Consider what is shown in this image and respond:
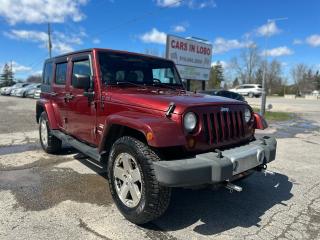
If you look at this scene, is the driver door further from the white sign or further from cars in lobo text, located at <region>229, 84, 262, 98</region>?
cars in lobo text, located at <region>229, 84, 262, 98</region>

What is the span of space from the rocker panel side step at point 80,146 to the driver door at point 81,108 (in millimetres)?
84

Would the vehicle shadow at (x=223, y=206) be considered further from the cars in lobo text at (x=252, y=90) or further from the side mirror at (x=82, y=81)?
the cars in lobo text at (x=252, y=90)

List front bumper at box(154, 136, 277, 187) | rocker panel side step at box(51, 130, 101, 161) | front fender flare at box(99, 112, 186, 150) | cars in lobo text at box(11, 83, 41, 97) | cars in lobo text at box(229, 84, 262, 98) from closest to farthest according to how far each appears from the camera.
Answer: front bumper at box(154, 136, 277, 187) → front fender flare at box(99, 112, 186, 150) → rocker panel side step at box(51, 130, 101, 161) → cars in lobo text at box(11, 83, 41, 97) → cars in lobo text at box(229, 84, 262, 98)

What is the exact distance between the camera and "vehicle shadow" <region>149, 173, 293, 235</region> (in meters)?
3.88

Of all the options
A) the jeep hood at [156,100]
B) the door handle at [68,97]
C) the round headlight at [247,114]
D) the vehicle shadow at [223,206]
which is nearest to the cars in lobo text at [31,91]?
the door handle at [68,97]

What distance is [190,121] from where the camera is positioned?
3.68 meters

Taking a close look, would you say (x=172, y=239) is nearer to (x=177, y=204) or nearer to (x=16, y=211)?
(x=177, y=204)

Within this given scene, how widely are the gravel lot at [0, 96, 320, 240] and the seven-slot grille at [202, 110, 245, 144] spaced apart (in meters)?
0.97

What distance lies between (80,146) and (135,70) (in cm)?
→ 144

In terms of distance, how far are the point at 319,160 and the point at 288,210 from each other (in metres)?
3.45

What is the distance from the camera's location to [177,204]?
4.46 metres

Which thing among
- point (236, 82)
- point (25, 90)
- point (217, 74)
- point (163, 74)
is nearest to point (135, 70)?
point (163, 74)

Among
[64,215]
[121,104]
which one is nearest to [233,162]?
[121,104]

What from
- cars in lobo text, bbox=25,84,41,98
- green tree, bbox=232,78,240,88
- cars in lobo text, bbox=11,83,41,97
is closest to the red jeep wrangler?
cars in lobo text, bbox=25,84,41,98
